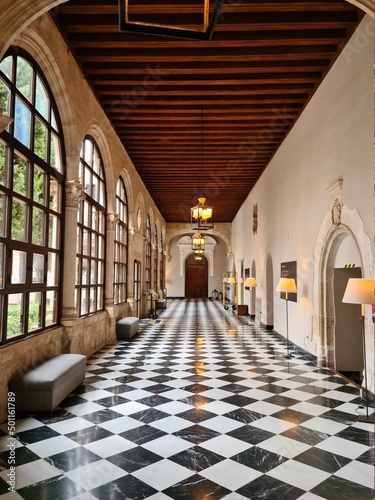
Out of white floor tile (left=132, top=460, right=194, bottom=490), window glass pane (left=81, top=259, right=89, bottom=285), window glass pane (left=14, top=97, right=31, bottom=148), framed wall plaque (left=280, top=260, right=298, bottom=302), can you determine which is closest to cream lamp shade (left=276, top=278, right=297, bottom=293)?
framed wall plaque (left=280, top=260, right=298, bottom=302)

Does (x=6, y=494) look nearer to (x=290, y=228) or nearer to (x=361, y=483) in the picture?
(x=361, y=483)

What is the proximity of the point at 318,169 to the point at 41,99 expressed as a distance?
16.6 ft

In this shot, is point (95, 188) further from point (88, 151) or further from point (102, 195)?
point (88, 151)

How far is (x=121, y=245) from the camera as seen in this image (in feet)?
37.5

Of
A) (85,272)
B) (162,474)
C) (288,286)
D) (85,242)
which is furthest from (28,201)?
(288,286)

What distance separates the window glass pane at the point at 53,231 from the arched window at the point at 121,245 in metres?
4.26

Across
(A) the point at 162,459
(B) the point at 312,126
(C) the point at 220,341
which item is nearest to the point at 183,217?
(C) the point at 220,341

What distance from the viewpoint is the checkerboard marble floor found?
2906 millimetres

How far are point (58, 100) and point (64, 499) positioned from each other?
5.59 meters

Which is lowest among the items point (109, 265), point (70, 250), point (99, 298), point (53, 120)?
point (99, 298)

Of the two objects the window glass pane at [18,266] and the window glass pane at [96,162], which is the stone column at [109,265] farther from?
the window glass pane at [18,266]

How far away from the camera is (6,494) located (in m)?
2.78

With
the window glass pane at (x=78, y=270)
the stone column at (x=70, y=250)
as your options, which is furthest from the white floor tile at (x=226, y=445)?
the window glass pane at (x=78, y=270)

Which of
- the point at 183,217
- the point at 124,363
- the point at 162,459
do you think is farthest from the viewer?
the point at 183,217
